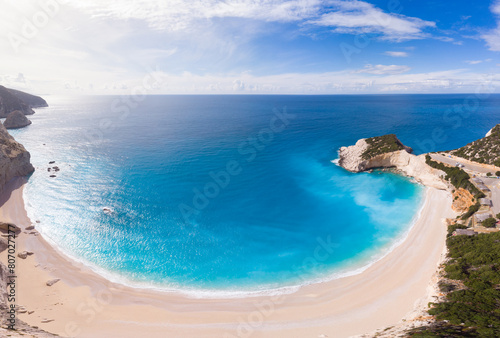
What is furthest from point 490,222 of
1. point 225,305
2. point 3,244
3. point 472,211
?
point 3,244

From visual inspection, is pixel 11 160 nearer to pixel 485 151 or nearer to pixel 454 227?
pixel 454 227

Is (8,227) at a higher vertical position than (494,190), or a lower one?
lower

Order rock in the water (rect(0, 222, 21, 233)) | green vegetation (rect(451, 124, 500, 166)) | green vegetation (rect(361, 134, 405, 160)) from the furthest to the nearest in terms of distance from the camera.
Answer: green vegetation (rect(361, 134, 405, 160)), green vegetation (rect(451, 124, 500, 166)), rock in the water (rect(0, 222, 21, 233))

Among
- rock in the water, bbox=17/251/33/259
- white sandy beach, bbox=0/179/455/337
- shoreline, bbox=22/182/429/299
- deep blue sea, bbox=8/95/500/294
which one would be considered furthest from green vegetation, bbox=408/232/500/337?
rock in the water, bbox=17/251/33/259

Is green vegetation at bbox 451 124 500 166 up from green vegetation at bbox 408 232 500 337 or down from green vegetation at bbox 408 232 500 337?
up

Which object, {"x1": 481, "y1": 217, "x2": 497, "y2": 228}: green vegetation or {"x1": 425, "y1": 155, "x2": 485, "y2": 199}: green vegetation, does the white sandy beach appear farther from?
{"x1": 425, "y1": 155, "x2": 485, "y2": 199}: green vegetation

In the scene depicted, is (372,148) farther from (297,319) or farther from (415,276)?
(297,319)

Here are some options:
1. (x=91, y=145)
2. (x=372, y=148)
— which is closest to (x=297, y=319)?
(x=372, y=148)
